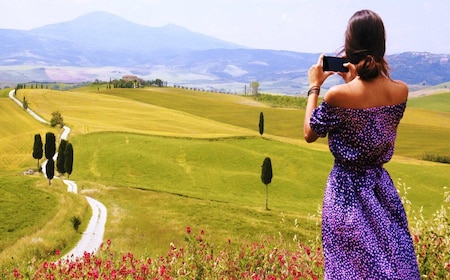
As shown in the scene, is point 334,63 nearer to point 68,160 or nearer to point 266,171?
point 266,171

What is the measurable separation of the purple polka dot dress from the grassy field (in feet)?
68.0

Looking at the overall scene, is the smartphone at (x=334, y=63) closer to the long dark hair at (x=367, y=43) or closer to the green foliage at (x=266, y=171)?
the long dark hair at (x=367, y=43)

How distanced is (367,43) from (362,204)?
71.3 inches

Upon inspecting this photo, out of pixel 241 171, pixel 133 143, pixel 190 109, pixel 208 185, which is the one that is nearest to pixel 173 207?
pixel 208 185

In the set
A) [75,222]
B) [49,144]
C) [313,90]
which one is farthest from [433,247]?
[49,144]

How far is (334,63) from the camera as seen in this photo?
19.4 ft

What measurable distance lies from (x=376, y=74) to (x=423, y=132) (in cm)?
13553

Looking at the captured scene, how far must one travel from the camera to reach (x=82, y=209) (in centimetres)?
4528

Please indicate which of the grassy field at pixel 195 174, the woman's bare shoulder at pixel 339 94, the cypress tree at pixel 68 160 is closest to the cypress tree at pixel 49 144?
the cypress tree at pixel 68 160

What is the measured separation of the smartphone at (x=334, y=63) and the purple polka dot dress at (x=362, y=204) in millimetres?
546

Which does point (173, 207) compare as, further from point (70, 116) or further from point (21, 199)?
point (70, 116)

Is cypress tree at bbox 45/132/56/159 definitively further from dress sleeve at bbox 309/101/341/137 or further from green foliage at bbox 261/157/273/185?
dress sleeve at bbox 309/101/341/137

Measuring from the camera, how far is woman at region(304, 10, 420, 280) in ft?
18.1

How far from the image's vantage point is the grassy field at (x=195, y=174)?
45969 millimetres
